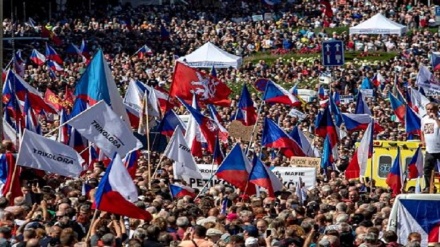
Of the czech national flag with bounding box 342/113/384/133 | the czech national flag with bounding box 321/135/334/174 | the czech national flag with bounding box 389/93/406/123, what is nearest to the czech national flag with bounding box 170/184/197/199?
the czech national flag with bounding box 321/135/334/174

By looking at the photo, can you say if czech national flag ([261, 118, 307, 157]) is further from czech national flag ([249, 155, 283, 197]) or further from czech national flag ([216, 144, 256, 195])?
czech national flag ([249, 155, 283, 197])

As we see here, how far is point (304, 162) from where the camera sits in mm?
26125

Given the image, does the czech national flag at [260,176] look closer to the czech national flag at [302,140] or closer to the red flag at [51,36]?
the czech national flag at [302,140]

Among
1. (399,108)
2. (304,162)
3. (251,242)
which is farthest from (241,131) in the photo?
(251,242)

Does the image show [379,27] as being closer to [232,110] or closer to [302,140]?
[232,110]

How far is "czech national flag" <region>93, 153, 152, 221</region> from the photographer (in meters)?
16.8

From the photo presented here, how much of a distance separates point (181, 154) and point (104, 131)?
184 cm

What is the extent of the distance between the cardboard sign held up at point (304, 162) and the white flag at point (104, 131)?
528 cm

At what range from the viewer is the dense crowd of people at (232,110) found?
16.0 metres

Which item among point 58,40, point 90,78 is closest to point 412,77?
point 58,40

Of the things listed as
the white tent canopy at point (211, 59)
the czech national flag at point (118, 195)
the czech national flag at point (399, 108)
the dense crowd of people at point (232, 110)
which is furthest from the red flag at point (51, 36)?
the czech national flag at point (118, 195)

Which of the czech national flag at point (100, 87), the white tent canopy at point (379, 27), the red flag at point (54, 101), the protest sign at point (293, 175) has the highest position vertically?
the czech national flag at point (100, 87)

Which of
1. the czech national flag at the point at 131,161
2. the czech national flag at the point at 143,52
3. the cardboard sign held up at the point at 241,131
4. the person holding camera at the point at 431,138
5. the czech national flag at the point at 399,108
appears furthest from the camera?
the czech national flag at the point at 143,52

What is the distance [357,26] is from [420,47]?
2870 millimetres
